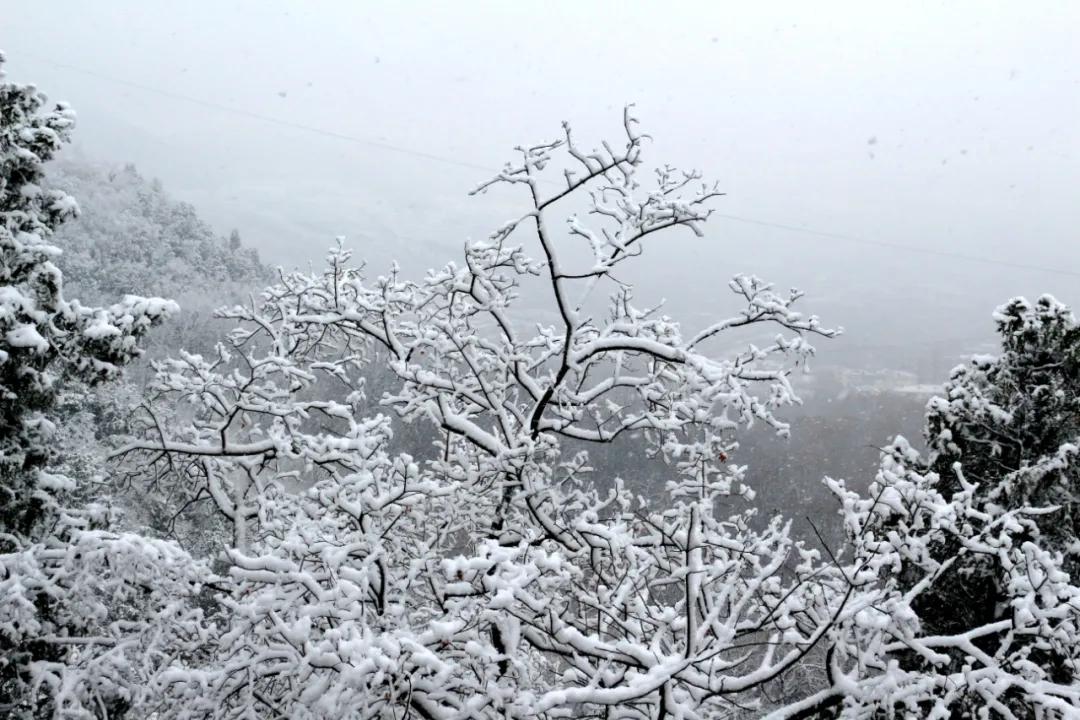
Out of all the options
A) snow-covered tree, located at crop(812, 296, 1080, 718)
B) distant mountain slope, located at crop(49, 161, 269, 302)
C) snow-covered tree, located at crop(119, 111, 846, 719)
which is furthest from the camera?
distant mountain slope, located at crop(49, 161, 269, 302)

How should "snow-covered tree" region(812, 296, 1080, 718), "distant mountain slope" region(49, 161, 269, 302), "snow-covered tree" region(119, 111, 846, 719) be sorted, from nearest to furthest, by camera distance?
"snow-covered tree" region(119, 111, 846, 719) < "snow-covered tree" region(812, 296, 1080, 718) < "distant mountain slope" region(49, 161, 269, 302)

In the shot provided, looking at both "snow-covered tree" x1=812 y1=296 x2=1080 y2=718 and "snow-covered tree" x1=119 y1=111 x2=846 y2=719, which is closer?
"snow-covered tree" x1=119 y1=111 x2=846 y2=719

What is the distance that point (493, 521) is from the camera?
622 centimetres

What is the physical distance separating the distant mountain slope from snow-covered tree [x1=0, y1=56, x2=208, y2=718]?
76749mm

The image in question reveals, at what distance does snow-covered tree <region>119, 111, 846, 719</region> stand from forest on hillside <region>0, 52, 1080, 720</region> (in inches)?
1.4

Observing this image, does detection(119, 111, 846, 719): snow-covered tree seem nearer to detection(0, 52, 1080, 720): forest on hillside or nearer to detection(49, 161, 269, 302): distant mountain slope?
detection(0, 52, 1080, 720): forest on hillside

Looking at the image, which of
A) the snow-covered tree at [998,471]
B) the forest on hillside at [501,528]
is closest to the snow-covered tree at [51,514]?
the forest on hillside at [501,528]

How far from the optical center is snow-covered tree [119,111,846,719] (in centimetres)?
344

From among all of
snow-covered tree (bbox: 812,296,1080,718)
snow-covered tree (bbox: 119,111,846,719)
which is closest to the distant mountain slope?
snow-covered tree (bbox: 119,111,846,719)

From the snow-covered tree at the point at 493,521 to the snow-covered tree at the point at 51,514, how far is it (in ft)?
1.87

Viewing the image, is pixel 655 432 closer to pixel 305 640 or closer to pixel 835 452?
pixel 305 640

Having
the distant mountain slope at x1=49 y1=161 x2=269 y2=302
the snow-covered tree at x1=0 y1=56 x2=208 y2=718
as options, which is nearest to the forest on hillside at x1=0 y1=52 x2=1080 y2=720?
the snow-covered tree at x1=0 y1=56 x2=208 y2=718

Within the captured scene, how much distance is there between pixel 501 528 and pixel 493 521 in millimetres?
135

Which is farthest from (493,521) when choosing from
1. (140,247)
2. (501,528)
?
(140,247)
